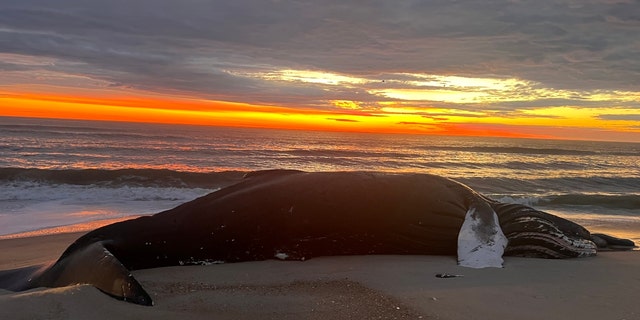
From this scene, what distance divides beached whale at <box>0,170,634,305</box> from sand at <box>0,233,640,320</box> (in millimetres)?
219

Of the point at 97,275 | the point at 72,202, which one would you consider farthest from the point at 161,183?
the point at 97,275

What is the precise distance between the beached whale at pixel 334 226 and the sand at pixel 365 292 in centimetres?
22

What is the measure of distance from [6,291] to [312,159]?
27.7 m

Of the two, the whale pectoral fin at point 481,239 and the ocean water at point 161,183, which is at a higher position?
the whale pectoral fin at point 481,239

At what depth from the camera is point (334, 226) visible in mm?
6262

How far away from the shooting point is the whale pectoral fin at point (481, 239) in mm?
5742

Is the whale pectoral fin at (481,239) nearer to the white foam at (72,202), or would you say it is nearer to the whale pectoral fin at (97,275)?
the whale pectoral fin at (97,275)

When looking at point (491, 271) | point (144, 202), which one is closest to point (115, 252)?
point (491, 271)

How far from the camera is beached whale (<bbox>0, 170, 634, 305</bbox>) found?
576cm

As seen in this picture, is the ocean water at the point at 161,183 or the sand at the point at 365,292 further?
the ocean water at the point at 161,183

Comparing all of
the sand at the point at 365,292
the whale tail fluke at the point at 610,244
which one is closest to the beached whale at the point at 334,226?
the sand at the point at 365,292

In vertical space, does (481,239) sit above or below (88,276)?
above

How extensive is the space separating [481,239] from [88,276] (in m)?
4.38

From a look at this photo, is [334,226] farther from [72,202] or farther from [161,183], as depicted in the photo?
[161,183]
